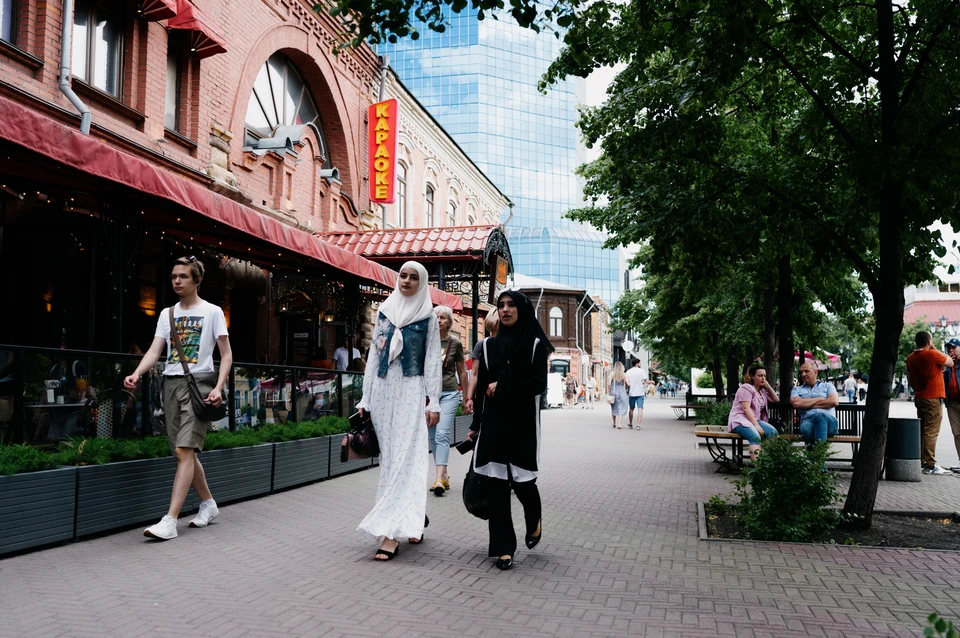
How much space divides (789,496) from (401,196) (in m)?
20.0

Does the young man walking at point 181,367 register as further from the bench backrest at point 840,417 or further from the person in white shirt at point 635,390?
the person in white shirt at point 635,390

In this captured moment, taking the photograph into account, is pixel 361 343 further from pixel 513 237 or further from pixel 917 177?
pixel 513 237

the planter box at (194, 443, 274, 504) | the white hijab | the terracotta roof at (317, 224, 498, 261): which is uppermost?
the terracotta roof at (317, 224, 498, 261)

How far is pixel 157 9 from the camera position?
38.8ft

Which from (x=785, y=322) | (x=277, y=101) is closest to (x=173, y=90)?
(x=277, y=101)

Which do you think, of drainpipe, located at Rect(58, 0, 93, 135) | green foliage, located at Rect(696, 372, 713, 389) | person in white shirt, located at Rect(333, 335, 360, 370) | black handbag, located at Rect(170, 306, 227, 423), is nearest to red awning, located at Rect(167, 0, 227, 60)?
drainpipe, located at Rect(58, 0, 93, 135)

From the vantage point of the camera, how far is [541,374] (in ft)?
18.1

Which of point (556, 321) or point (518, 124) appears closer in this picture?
point (556, 321)

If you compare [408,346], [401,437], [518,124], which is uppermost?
[518,124]

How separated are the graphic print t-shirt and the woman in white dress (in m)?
1.38

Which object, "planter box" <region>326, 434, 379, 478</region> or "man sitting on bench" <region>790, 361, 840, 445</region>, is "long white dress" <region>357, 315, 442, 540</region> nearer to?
"planter box" <region>326, 434, 379, 478</region>

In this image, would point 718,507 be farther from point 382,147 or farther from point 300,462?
point 382,147

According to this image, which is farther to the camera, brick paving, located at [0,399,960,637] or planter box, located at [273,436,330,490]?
planter box, located at [273,436,330,490]

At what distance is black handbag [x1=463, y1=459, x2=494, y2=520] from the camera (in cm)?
546
